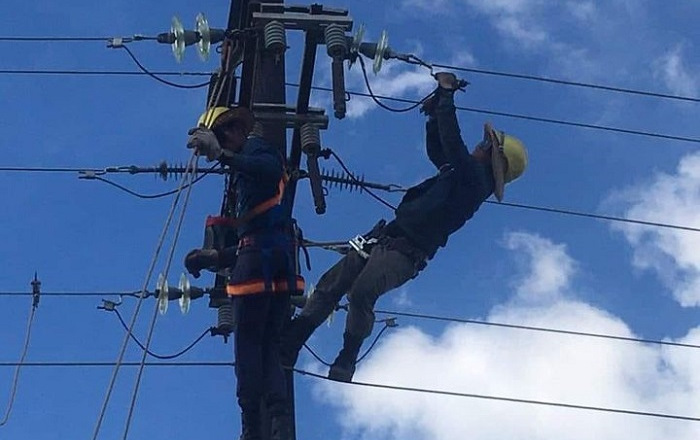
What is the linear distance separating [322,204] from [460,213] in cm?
121

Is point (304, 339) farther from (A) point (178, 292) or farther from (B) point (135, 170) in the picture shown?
(B) point (135, 170)

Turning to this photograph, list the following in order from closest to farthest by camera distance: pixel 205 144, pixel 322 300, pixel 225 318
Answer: pixel 205 144
pixel 322 300
pixel 225 318

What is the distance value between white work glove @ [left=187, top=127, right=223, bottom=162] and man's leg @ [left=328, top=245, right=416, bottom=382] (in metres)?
1.48

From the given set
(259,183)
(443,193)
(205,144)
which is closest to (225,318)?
(443,193)

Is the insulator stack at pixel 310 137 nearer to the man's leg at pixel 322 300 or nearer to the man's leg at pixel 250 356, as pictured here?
the man's leg at pixel 322 300

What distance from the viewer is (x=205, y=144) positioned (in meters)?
7.00

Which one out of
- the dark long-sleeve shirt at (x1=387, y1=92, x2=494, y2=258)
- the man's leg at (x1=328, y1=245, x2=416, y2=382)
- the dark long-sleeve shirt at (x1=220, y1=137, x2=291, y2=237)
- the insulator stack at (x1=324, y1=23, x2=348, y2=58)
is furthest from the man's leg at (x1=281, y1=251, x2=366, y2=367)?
the insulator stack at (x1=324, y1=23, x2=348, y2=58)

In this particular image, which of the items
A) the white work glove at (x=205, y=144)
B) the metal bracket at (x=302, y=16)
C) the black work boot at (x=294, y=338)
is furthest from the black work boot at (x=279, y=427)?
the metal bracket at (x=302, y=16)

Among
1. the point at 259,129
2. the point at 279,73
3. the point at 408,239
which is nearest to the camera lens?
the point at 408,239

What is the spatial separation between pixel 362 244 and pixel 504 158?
1.04 meters

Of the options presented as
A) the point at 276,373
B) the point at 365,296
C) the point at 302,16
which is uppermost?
the point at 302,16

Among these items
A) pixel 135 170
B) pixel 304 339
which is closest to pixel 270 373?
pixel 304 339

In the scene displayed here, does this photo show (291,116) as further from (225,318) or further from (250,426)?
(250,426)

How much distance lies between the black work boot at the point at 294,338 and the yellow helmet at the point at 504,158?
142 centimetres
